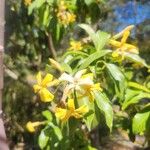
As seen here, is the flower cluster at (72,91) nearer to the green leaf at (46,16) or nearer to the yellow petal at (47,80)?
the yellow petal at (47,80)

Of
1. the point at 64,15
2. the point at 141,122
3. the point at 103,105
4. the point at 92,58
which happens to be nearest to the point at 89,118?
the point at 103,105

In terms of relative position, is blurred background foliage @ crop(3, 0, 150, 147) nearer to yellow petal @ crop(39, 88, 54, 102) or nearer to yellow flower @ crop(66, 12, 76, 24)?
yellow flower @ crop(66, 12, 76, 24)

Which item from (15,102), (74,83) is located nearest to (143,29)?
(15,102)

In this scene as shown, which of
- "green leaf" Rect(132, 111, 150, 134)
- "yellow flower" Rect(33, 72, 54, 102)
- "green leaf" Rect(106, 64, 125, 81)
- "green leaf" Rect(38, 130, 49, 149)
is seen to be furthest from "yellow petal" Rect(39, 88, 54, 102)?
"green leaf" Rect(38, 130, 49, 149)

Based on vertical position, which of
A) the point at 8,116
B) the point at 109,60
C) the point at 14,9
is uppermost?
the point at 14,9

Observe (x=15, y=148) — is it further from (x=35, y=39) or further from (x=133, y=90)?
(x=133, y=90)

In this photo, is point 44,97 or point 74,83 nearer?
point 74,83
